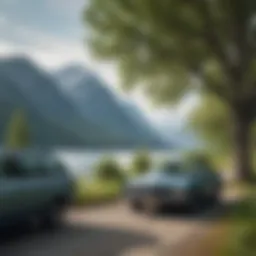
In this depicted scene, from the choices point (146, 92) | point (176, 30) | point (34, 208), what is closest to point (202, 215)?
point (34, 208)

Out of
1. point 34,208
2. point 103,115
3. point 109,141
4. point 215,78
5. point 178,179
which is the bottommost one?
point 34,208

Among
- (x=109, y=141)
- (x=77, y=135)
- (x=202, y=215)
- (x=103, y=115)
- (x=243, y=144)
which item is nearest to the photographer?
(x=202, y=215)

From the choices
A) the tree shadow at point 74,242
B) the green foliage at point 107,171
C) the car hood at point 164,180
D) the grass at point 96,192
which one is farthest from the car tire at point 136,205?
the green foliage at point 107,171

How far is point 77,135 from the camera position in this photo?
379ft

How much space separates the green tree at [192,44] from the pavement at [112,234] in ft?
32.9

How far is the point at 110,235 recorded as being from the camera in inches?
460

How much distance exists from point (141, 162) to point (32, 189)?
1554cm

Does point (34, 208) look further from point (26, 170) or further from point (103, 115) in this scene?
point (103, 115)

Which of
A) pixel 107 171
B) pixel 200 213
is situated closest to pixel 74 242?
pixel 200 213

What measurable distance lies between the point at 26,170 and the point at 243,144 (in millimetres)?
15742

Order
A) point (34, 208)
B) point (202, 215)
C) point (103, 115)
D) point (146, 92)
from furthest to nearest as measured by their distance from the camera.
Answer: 1. point (103, 115)
2. point (146, 92)
3. point (202, 215)
4. point (34, 208)

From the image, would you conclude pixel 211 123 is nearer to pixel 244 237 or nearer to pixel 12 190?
pixel 12 190

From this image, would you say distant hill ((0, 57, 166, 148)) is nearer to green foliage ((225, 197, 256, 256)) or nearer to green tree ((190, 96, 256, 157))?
green tree ((190, 96, 256, 157))

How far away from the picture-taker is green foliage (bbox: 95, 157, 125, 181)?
77.1 ft
